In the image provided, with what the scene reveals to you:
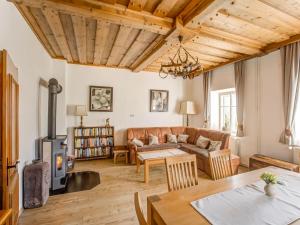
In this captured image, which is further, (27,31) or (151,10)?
(27,31)

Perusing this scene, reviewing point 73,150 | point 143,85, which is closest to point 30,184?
point 73,150

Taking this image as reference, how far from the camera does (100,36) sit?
2.94 m

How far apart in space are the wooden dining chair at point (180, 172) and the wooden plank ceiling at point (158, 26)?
1.76 m

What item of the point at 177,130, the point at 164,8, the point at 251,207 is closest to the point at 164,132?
the point at 177,130

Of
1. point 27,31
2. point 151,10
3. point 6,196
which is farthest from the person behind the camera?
point 27,31

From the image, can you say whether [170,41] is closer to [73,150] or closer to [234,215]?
[234,215]

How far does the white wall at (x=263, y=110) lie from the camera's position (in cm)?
333

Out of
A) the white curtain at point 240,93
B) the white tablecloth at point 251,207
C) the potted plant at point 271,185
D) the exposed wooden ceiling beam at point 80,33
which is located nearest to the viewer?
the white tablecloth at point 251,207

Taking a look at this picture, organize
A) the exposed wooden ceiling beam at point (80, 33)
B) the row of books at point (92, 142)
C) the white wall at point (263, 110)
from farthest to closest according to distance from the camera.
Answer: the row of books at point (92, 142), the white wall at point (263, 110), the exposed wooden ceiling beam at point (80, 33)

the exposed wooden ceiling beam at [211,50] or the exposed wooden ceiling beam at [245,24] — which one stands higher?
the exposed wooden ceiling beam at [211,50]

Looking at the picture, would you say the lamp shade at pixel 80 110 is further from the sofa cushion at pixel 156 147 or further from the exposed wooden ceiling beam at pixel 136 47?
the sofa cushion at pixel 156 147

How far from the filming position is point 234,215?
1.06m

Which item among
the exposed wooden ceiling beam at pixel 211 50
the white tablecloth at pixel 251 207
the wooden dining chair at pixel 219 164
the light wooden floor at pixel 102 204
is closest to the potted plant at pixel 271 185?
the white tablecloth at pixel 251 207

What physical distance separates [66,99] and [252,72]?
4.88m
